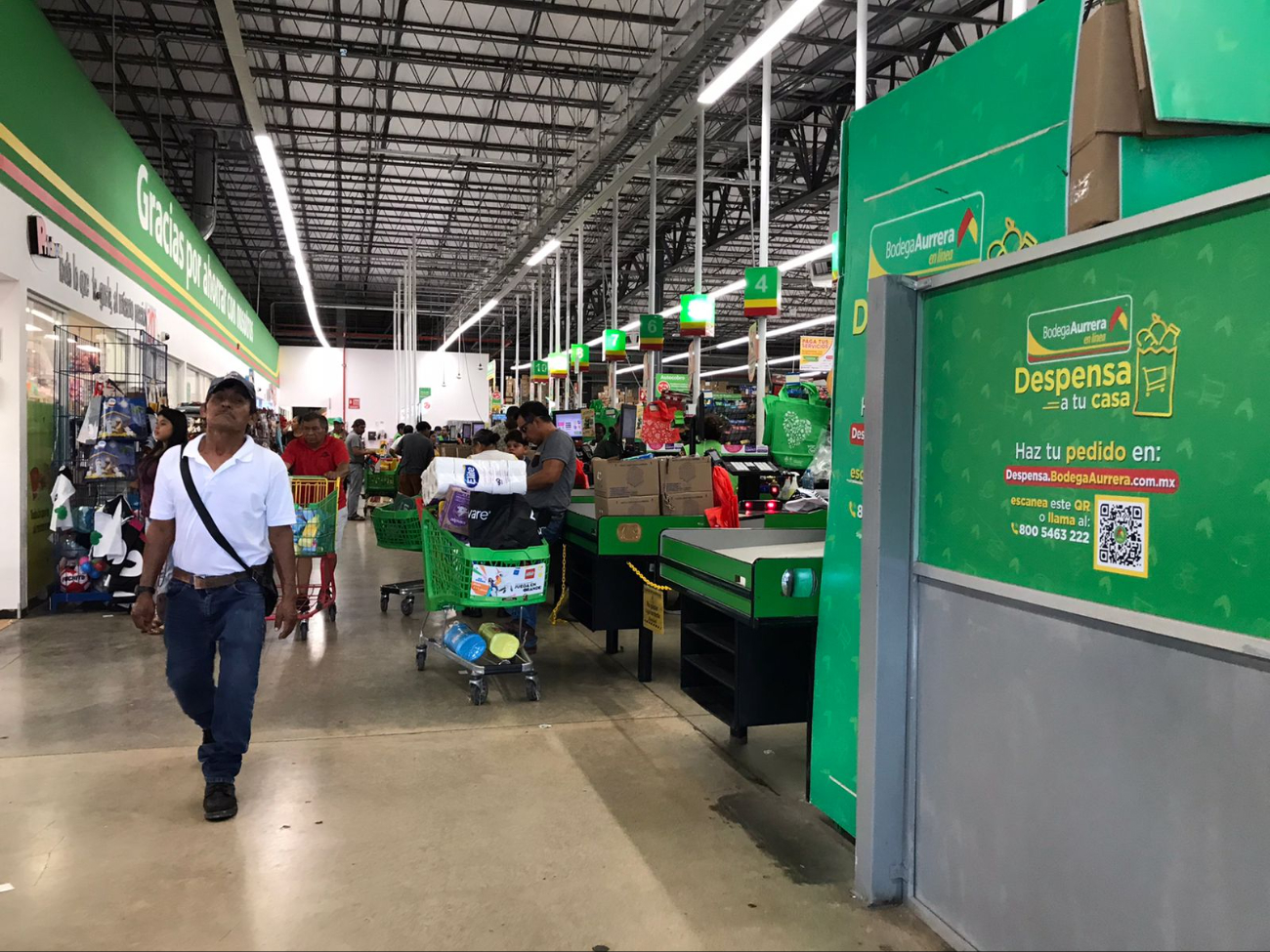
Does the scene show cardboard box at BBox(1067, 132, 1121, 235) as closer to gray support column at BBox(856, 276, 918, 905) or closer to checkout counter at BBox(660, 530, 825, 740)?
gray support column at BBox(856, 276, 918, 905)

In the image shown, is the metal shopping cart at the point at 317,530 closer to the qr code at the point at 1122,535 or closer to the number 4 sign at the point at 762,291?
the qr code at the point at 1122,535

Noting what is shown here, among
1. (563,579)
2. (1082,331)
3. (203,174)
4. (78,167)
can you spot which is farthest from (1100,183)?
(203,174)

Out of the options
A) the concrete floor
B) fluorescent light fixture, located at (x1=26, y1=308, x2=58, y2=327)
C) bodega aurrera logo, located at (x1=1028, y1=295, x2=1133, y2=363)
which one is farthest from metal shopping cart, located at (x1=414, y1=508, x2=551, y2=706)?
fluorescent light fixture, located at (x1=26, y1=308, x2=58, y2=327)

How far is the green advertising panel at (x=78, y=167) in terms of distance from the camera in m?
6.77

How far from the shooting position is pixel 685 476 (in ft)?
18.5

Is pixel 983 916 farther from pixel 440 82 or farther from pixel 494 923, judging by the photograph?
pixel 440 82

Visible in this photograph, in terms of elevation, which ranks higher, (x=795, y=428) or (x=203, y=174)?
(x=203, y=174)

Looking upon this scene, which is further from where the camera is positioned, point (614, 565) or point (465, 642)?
point (614, 565)

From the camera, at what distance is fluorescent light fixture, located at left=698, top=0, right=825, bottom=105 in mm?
6914

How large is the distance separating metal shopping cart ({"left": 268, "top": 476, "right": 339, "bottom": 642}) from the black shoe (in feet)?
9.25

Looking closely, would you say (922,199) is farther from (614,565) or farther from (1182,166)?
(614,565)

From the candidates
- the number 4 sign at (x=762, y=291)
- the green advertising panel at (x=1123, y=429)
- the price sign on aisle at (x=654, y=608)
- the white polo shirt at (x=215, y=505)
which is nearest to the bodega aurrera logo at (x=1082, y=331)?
the green advertising panel at (x=1123, y=429)

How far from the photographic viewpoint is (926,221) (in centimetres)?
285

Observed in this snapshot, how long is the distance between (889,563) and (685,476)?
9.87 feet
